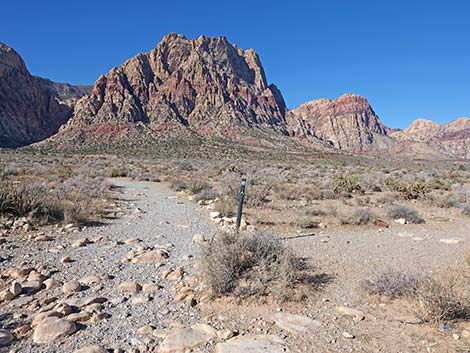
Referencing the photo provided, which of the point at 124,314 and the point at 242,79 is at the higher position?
the point at 242,79

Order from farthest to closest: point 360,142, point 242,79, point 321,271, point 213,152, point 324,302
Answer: point 360,142, point 242,79, point 213,152, point 321,271, point 324,302

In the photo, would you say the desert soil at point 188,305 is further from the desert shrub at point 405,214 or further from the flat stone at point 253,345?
the desert shrub at point 405,214

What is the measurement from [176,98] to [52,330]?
4547 inches

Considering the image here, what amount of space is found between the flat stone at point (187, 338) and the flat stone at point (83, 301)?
1.30 meters

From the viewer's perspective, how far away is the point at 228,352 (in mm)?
3223

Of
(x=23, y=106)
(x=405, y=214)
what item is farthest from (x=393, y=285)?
(x=23, y=106)

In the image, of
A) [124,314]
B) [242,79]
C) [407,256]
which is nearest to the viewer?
[124,314]

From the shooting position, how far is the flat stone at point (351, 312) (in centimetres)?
401

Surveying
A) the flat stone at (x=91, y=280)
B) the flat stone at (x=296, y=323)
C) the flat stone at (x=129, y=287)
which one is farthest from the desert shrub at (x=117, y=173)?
the flat stone at (x=296, y=323)

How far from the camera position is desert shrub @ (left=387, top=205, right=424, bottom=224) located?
10366 mm

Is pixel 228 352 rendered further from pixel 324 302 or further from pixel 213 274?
pixel 324 302

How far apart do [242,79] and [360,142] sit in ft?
258

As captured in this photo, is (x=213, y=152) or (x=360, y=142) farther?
(x=360, y=142)

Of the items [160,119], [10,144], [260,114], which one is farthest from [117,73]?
[260,114]
